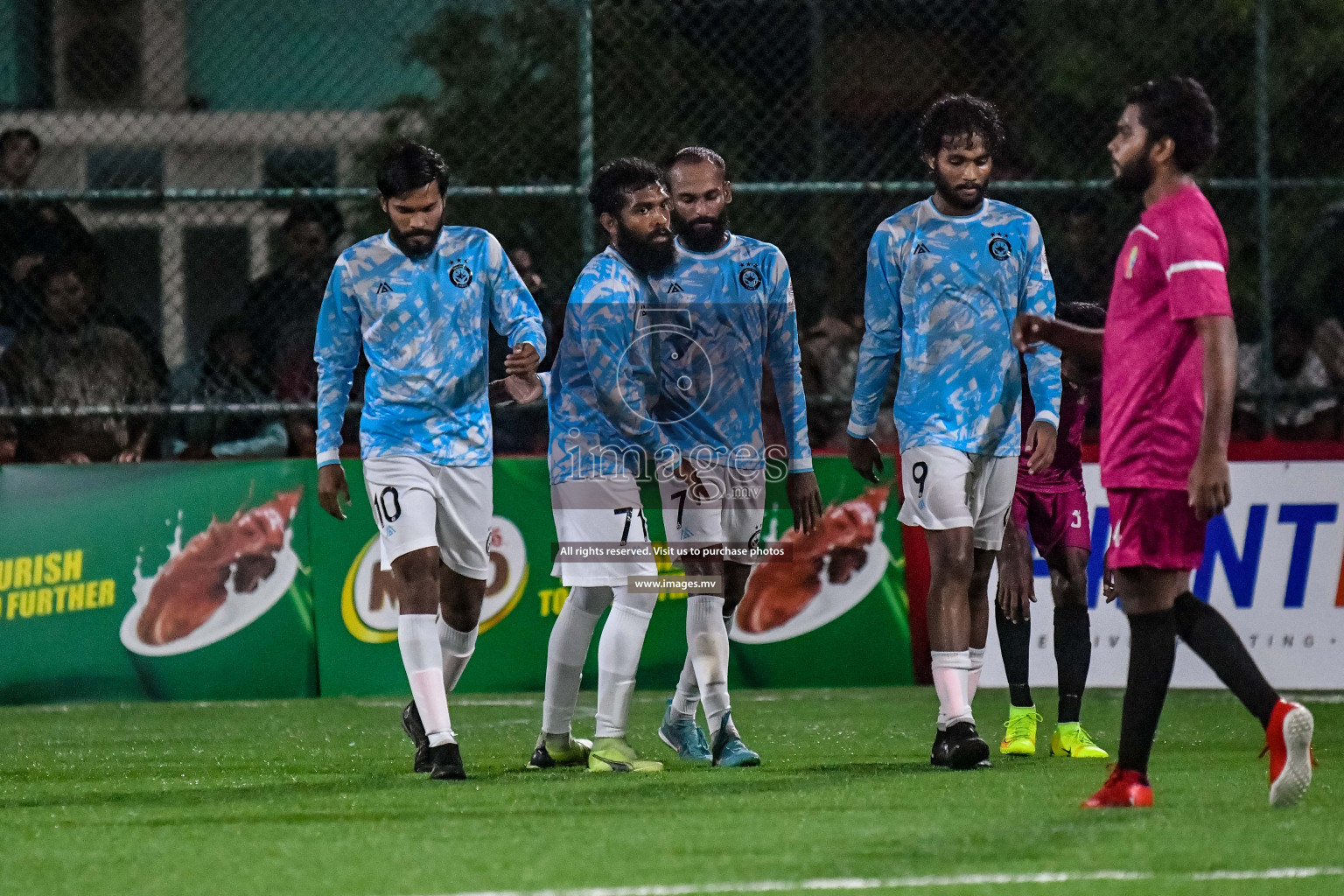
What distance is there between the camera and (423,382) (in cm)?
692

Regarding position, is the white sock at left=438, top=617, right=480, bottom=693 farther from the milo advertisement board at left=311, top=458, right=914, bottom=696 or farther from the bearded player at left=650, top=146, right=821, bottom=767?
the milo advertisement board at left=311, top=458, right=914, bottom=696

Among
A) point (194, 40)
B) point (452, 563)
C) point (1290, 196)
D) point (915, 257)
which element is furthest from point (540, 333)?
point (1290, 196)

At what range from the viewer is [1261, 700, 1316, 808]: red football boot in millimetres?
5453

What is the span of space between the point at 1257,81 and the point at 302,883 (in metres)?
8.38

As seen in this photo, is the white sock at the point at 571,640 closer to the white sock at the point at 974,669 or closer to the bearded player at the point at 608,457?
the bearded player at the point at 608,457

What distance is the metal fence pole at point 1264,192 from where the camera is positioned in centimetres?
1122

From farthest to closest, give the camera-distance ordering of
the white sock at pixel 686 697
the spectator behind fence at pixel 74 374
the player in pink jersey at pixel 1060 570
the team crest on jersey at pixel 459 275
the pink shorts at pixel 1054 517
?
1. the spectator behind fence at pixel 74 374
2. the pink shorts at pixel 1054 517
3. the player in pink jersey at pixel 1060 570
4. the white sock at pixel 686 697
5. the team crest on jersey at pixel 459 275

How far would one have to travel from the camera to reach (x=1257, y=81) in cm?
1135

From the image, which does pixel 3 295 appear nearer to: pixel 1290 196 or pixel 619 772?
pixel 619 772

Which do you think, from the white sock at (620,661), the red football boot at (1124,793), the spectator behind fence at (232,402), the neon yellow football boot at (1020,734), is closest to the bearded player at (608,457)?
the white sock at (620,661)

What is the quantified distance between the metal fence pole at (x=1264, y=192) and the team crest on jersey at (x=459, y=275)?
18.6 ft

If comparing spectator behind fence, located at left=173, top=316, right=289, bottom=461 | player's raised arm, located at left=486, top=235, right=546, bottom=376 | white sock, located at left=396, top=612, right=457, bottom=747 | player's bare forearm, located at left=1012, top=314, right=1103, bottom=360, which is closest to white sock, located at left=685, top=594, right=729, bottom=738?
white sock, located at left=396, top=612, right=457, bottom=747

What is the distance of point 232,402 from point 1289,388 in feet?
19.0

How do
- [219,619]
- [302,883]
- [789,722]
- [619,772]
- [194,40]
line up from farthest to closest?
[194,40], [219,619], [789,722], [619,772], [302,883]
